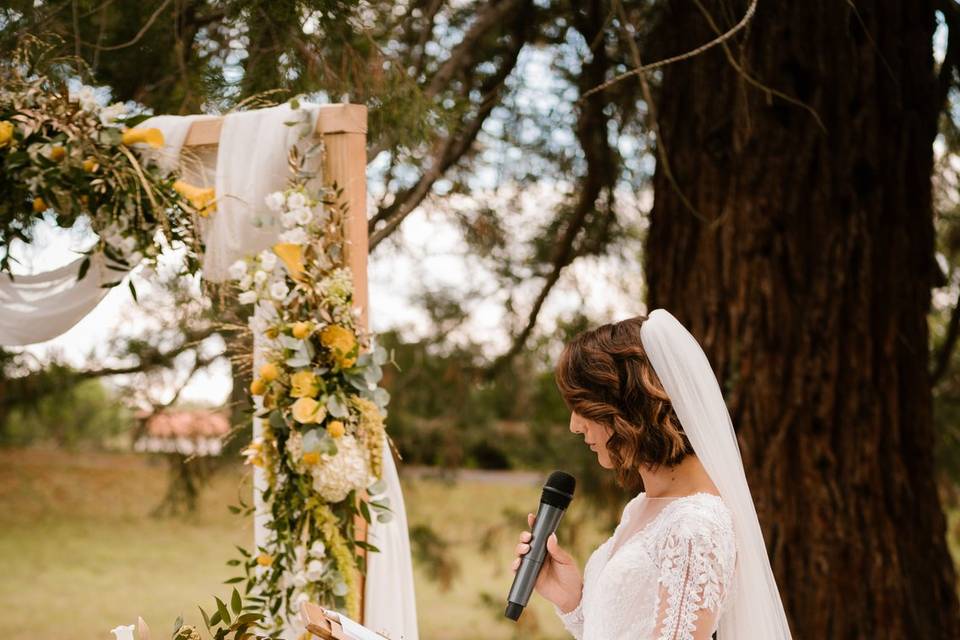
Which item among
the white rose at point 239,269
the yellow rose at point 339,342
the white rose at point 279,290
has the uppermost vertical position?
the white rose at point 239,269

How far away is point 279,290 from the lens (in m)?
2.97

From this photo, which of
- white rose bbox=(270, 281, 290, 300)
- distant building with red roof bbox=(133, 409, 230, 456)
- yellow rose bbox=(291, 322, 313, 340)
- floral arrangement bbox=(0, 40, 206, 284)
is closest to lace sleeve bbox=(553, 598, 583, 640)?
yellow rose bbox=(291, 322, 313, 340)

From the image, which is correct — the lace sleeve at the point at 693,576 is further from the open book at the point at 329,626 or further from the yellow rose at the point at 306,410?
the yellow rose at the point at 306,410

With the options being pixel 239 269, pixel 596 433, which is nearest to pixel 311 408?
pixel 239 269

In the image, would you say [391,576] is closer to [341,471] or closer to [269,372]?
[341,471]

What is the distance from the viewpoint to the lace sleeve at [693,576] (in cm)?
212

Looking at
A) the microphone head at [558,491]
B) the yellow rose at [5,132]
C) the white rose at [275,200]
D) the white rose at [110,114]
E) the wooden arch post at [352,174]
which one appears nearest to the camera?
the microphone head at [558,491]

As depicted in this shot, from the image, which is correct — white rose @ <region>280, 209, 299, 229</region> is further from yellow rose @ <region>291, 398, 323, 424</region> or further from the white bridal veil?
the white bridal veil

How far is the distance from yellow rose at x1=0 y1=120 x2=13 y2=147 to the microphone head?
1610 millimetres

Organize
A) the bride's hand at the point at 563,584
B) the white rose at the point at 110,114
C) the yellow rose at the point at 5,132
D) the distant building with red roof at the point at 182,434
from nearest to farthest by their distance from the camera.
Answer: the bride's hand at the point at 563,584, the yellow rose at the point at 5,132, the white rose at the point at 110,114, the distant building with red roof at the point at 182,434

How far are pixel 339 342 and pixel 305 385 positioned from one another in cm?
15

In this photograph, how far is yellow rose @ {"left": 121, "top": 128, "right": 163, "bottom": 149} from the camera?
116 inches

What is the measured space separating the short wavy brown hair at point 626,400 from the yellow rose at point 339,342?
855 millimetres

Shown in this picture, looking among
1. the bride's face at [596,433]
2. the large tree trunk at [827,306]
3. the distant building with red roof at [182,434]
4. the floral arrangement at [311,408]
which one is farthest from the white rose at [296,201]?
the distant building with red roof at [182,434]
